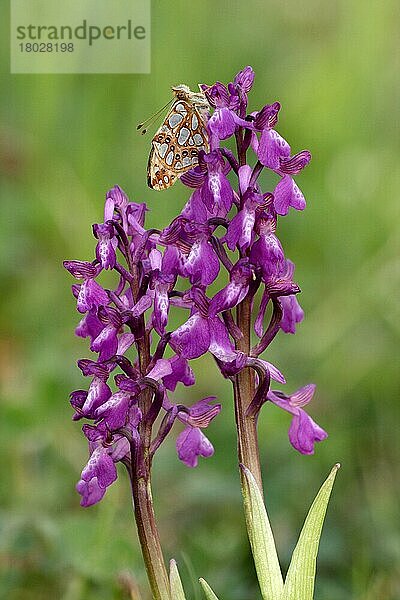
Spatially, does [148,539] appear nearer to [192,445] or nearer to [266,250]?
[192,445]

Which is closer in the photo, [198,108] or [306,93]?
[198,108]

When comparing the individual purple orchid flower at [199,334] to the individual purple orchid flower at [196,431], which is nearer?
the individual purple orchid flower at [199,334]

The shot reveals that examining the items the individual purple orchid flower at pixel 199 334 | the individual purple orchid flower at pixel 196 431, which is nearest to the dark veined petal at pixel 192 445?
the individual purple orchid flower at pixel 196 431

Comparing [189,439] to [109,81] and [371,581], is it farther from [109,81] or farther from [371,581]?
[109,81]

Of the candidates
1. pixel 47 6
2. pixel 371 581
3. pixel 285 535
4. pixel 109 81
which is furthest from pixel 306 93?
pixel 371 581

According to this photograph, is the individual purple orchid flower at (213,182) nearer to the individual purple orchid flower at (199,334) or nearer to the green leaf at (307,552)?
the individual purple orchid flower at (199,334)

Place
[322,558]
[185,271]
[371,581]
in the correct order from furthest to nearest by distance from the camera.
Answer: [322,558] → [371,581] → [185,271]

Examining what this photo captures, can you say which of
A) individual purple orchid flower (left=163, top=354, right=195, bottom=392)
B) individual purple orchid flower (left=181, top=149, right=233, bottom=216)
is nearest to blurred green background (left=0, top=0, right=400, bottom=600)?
individual purple orchid flower (left=163, top=354, right=195, bottom=392)
